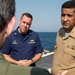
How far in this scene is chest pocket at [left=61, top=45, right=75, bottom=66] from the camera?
3.53 metres

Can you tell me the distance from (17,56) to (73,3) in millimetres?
1890

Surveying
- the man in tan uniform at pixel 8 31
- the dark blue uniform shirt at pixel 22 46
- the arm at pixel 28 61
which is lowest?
the arm at pixel 28 61

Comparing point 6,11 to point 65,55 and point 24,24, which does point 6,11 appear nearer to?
point 65,55

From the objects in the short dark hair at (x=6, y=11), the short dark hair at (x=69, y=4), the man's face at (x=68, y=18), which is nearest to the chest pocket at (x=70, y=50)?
the man's face at (x=68, y=18)

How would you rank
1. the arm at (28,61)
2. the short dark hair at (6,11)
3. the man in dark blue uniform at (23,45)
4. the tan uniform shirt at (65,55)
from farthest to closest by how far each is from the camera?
the man in dark blue uniform at (23,45) < the arm at (28,61) < the tan uniform shirt at (65,55) < the short dark hair at (6,11)

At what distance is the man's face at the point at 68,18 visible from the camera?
3.67 meters

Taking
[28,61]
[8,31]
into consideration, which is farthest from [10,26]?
[28,61]

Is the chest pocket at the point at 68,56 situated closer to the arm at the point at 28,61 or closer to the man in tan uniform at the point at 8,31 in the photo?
the arm at the point at 28,61

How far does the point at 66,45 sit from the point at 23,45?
173 cm

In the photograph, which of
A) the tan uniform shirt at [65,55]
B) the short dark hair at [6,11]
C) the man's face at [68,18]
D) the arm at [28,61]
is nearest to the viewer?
the short dark hair at [6,11]

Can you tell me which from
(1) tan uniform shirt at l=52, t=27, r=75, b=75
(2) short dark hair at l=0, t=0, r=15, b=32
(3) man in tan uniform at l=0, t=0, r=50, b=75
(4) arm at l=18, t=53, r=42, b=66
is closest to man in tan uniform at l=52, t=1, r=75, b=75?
(1) tan uniform shirt at l=52, t=27, r=75, b=75

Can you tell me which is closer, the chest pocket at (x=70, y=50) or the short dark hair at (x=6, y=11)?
the short dark hair at (x=6, y=11)

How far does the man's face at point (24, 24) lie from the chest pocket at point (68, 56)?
175cm

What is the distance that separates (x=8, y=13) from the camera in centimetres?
136
